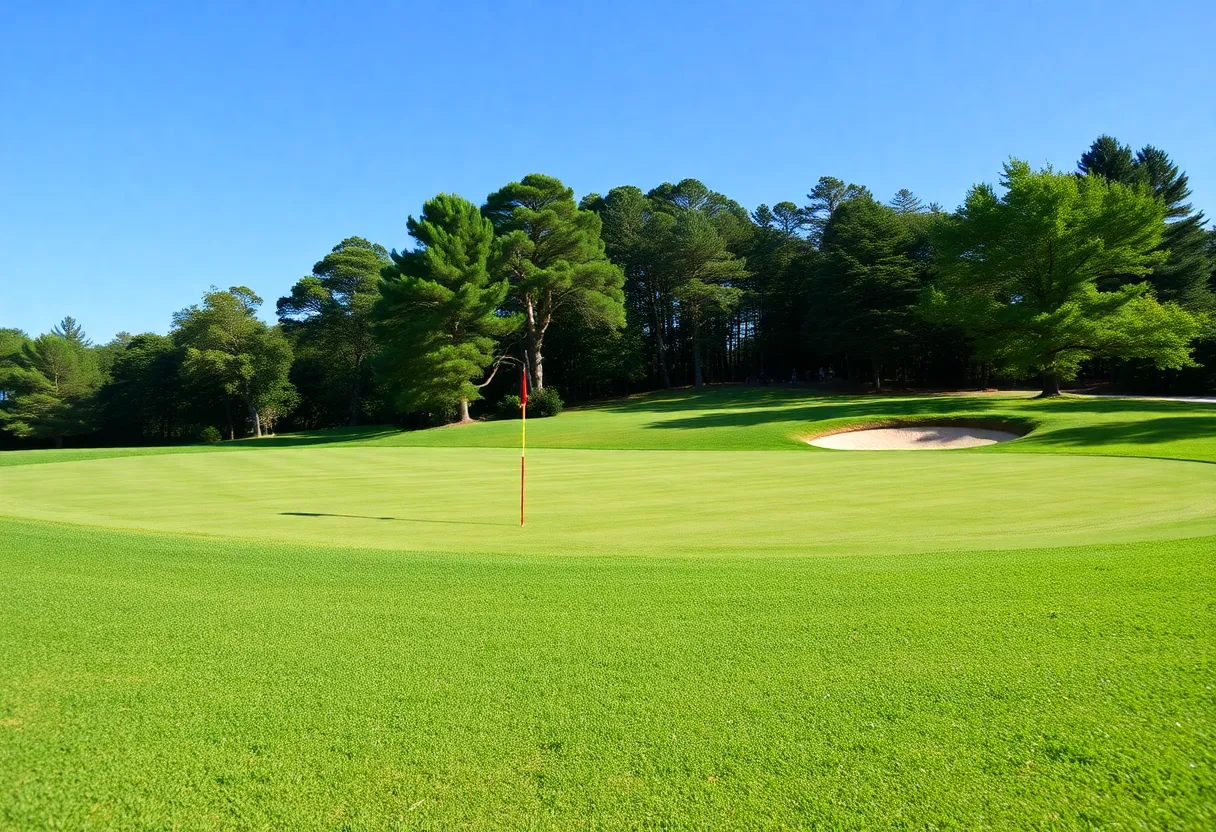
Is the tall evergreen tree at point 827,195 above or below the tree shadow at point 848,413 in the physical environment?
above

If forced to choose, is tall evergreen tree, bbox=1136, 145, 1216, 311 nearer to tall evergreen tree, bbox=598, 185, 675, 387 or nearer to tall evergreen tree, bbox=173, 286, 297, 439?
tall evergreen tree, bbox=598, 185, 675, 387

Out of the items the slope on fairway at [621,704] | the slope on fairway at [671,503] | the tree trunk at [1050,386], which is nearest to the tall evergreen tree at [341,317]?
the slope on fairway at [671,503]

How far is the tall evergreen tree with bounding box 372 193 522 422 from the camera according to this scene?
4216 centimetres

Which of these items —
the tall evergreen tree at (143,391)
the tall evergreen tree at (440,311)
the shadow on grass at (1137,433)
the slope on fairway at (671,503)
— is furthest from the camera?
the tall evergreen tree at (143,391)

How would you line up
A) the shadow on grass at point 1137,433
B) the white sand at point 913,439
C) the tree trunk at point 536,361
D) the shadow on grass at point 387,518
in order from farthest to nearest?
1. the tree trunk at point 536,361
2. the white sand at point 913,439
3. the shadow on grass at point 1137,433
4. the shadow on grass at point 387,518

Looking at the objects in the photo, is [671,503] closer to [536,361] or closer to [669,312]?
[536,361]

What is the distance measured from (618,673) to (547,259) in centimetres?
5046

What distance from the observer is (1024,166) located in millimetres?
40375

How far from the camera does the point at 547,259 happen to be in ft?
173

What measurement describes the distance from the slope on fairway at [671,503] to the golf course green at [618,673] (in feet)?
0.52

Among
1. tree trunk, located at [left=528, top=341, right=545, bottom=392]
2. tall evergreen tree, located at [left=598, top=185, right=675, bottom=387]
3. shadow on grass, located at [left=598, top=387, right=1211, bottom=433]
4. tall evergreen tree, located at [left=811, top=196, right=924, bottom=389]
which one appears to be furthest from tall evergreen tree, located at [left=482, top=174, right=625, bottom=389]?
tall evergreen tree, located at [left=811, top=196, right=924, bottom=389]

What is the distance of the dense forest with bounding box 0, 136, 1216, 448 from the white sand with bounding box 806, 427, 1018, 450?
1063cm

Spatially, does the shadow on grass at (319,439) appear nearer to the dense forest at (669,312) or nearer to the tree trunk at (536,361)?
the dense forest at (669,312)

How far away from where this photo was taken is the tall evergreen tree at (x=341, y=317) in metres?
63.5
